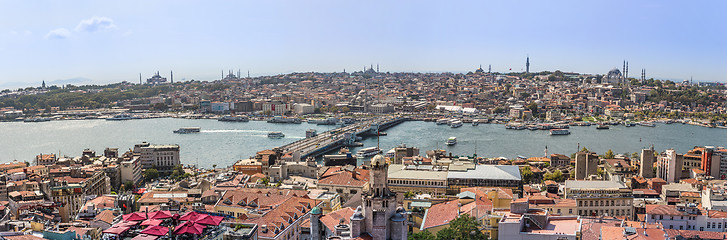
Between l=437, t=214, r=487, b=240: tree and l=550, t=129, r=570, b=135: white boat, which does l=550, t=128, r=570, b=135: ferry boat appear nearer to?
l=550, t=129, r=570, b=135: white boat

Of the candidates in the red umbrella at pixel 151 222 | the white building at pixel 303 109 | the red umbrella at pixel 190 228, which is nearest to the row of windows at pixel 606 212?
the red umbrella at pixel 190 228

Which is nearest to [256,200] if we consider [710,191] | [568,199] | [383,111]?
[568,199]

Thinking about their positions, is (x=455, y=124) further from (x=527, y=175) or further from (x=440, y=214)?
(x=440, y=214)

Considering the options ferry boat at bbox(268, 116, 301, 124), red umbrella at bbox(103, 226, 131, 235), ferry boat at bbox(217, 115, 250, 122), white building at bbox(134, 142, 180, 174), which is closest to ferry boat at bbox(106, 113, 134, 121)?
ferry boat at bbox(217, 115, 250, 122)

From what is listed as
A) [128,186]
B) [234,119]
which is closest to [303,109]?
[234,119]

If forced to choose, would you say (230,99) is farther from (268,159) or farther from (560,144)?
(268,159)

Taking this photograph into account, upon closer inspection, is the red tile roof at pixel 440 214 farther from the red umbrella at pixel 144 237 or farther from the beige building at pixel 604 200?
the red umbrella at pixel 144 237
